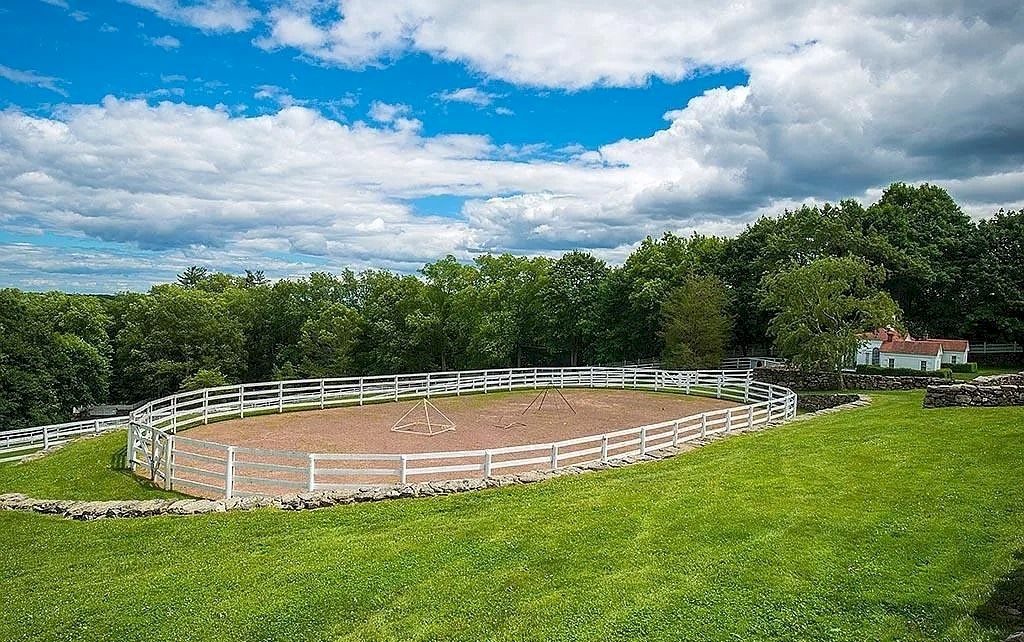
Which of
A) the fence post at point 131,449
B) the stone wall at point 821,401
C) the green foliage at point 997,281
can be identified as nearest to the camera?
the fence post at point 131,449

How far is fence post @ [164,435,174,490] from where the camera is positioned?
12508mm

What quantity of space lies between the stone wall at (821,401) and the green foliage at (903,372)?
23.2 ft

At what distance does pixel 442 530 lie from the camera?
879 cm

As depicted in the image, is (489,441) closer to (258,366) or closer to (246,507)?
(246,507)

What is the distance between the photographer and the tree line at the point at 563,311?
35.1 metres

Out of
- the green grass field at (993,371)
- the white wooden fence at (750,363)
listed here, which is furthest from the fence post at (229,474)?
the green grass field at (993,371)

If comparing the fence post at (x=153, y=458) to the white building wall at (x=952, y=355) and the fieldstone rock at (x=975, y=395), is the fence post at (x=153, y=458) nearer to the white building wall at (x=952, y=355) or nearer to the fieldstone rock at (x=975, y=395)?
the fieldstone rock at (x=975, y=395)

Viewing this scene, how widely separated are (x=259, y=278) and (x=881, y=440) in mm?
105317

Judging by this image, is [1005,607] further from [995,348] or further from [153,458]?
[995,348]

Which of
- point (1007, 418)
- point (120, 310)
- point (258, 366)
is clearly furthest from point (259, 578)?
point (120, 310)

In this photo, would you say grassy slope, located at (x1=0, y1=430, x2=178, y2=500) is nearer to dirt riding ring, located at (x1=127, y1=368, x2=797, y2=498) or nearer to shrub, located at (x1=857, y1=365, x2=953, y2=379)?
dirt riding ring, located at (x1=127, y1=368, x2=797, y2=498)

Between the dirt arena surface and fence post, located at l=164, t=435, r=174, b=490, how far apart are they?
147 inches

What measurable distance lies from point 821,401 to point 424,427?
50.7ft

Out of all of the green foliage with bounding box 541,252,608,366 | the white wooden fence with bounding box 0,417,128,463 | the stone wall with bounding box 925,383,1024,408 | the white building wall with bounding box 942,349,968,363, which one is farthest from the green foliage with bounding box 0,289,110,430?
the white building wall with bounding box 942,349,968,363
